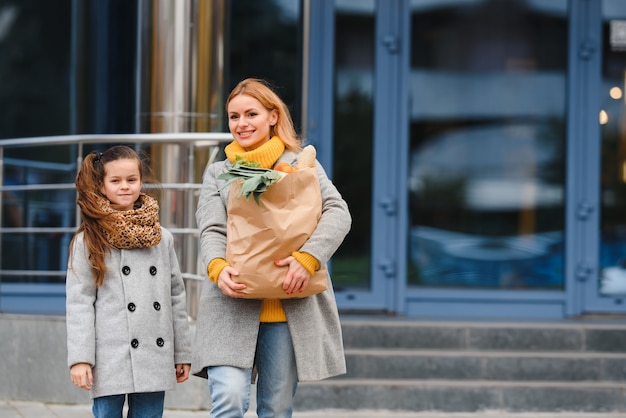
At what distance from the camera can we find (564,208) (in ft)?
26.1

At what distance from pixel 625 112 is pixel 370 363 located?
115 inches

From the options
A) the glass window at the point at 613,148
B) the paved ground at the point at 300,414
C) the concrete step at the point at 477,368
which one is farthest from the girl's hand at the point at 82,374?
the glass window at the point at 613,148

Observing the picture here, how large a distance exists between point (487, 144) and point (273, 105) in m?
4.31

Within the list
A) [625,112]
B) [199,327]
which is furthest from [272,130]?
[625,112]

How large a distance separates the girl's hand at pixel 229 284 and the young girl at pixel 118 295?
0.34m

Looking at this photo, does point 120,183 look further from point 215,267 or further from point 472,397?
point 472,397

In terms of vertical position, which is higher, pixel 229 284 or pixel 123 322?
pixel 229 284

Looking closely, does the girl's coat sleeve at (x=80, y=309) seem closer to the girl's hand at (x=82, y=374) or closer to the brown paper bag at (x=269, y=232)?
the girl's hand at (x=82, y=374)

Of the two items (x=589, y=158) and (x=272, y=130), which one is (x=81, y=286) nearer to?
(x=272, y=130)

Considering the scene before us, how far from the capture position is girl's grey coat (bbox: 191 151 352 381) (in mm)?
3895

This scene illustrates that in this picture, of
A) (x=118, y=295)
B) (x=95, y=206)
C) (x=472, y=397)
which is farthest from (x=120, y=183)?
(x=472, y=397)

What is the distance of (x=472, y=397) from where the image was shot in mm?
6469

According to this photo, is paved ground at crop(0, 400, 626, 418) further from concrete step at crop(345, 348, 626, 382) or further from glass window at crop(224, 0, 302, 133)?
glass window at crop(224, 0, 302, 133)

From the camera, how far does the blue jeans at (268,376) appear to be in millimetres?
3902
